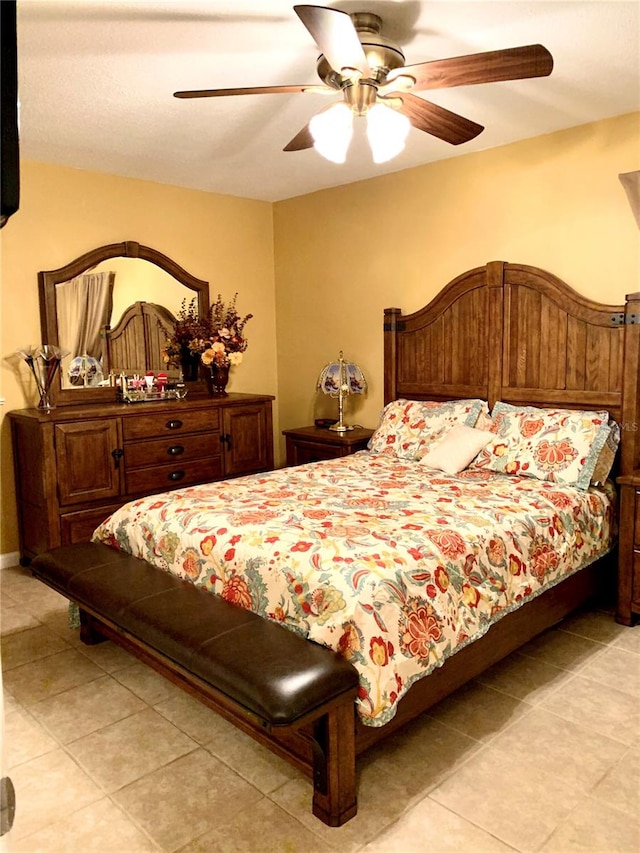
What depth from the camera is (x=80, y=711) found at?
2482 mm

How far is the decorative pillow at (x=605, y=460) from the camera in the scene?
3.23 meters

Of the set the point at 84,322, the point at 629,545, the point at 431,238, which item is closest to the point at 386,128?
the point at 431,238

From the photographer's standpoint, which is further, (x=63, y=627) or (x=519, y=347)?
(x=519, y=347)

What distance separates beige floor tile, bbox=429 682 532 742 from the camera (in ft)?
7.64

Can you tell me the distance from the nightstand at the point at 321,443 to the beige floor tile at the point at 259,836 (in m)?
2.65

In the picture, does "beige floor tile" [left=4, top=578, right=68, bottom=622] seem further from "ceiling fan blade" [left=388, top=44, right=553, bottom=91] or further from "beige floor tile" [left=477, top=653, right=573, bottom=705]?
"ceiling fan blade" [left=388, top=44, right=553, bottom=91]

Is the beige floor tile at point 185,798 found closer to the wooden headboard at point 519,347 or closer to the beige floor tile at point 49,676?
the beige floor tile at point 49,676

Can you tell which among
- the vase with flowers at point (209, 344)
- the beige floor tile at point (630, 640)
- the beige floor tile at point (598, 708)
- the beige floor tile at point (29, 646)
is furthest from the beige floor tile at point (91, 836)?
the vase with flowers at point (209, 344)

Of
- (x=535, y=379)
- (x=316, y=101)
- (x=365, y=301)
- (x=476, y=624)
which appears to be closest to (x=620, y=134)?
(x=535, y=379)

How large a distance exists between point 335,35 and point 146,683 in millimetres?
2480

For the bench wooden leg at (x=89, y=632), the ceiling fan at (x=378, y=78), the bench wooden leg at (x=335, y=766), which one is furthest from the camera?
the bench wooden leg at (x=89, y=632)

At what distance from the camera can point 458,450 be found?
11.6ft

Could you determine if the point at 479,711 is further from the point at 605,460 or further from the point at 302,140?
the point at 302,140

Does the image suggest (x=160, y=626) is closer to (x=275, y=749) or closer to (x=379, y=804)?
(x=275, y=749)
